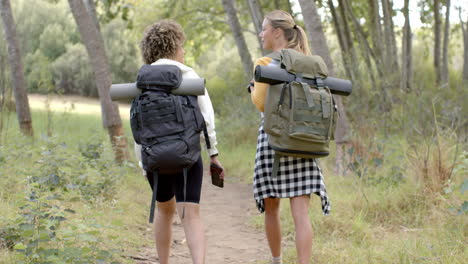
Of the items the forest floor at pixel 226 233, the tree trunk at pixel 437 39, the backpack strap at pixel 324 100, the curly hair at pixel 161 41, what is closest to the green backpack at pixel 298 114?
the backpack strap at pixel 324 100

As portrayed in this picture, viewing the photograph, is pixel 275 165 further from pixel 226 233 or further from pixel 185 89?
pixel 226 233

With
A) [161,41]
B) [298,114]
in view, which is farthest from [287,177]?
[161,41]

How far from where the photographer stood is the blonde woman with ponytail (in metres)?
3.90

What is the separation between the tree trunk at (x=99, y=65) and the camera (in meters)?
8.27

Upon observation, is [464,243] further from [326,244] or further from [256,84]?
[256,84]

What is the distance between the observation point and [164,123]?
12.2 feet

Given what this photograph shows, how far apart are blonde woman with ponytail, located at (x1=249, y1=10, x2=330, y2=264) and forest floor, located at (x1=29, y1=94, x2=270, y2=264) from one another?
114 cm

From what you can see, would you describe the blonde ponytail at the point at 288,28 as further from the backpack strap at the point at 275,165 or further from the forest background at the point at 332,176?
the forest background at the point at 332,176

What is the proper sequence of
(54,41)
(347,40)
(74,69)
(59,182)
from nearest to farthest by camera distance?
(59,182), (347,40), (54,41), (74,69)

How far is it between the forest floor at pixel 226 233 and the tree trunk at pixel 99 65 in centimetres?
142

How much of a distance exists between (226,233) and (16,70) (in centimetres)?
615

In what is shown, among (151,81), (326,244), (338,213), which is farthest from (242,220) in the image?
(151,81)

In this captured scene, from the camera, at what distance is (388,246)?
4.75 metres

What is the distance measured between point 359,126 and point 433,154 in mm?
2007
